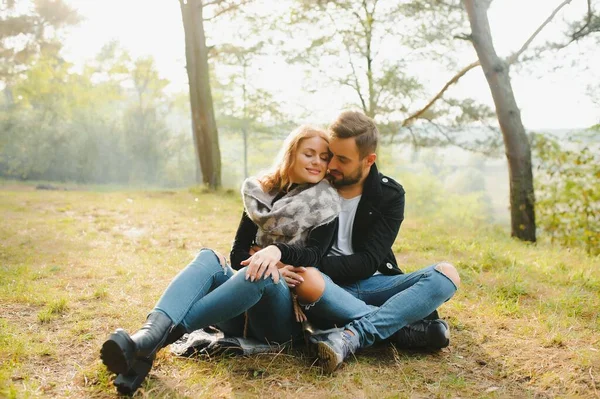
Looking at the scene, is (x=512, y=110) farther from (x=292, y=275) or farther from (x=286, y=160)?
(x=292, y=275)

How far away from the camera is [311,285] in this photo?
A: 100.0 inches

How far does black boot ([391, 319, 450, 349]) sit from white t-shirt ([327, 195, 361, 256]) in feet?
1.72

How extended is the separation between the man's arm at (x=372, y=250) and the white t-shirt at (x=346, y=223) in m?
0.05

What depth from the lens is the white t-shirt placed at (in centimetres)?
300

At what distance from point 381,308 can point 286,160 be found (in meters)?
0.95

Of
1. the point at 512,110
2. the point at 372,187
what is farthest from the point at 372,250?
the point at 512,110

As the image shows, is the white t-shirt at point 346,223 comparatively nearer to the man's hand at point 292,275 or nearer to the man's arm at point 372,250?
the man's arm at point 372,250

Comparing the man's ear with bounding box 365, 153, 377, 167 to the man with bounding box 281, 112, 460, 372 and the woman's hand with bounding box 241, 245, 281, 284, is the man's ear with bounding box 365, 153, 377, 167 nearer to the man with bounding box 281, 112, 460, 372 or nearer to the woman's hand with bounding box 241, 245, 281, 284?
the man with bounding box 281, 112, 460, 372

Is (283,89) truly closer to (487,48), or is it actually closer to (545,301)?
(487,48)

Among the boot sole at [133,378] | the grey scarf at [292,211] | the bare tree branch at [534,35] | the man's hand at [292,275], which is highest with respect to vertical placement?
the bare tree branch at [534,35]

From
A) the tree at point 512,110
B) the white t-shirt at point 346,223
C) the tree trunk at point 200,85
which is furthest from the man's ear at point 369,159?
the tree trunk at point 200,85

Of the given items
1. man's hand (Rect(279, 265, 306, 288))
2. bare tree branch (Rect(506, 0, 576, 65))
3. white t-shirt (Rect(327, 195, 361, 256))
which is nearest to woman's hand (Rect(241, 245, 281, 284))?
man's hand (Rect(279, 265, 306, 288))

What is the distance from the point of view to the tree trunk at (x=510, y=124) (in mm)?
7891

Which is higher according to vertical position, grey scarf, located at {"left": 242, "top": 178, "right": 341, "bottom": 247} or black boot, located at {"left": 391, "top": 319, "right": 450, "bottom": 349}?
grey scarf, located at {"left": 242, "top": 178, "right": 341, "bottom": 247}
